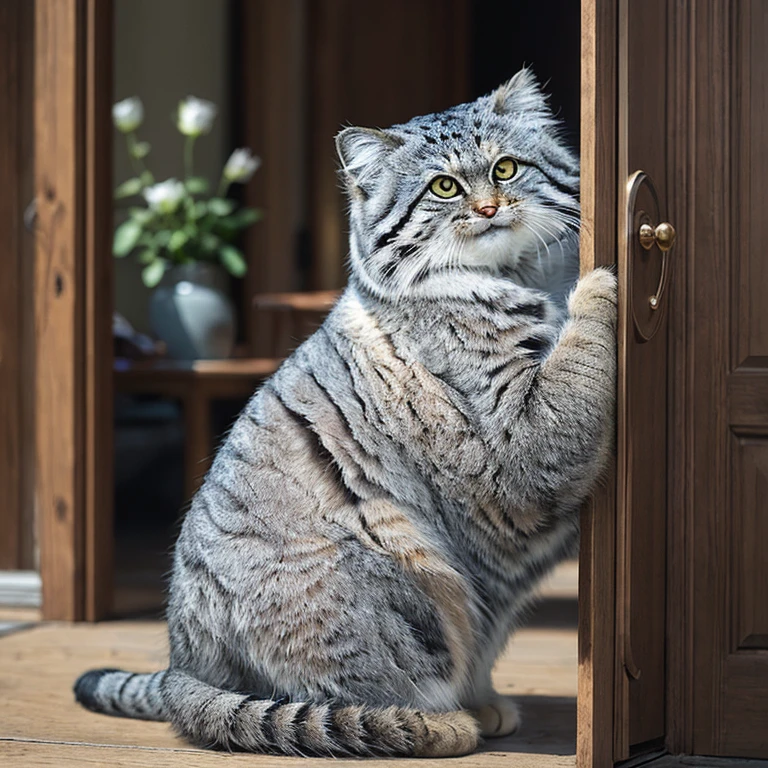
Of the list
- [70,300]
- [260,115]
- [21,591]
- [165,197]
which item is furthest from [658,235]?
[260,115]

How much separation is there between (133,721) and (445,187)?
1223 mm

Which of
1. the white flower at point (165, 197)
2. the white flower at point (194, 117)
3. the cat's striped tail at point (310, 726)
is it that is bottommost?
the cat's striped tail at point (310, 726)

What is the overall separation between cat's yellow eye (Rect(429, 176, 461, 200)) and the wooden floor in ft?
3.26

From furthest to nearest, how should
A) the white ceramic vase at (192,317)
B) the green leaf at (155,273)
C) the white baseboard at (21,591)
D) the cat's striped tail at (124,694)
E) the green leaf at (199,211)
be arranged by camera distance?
the green leaf at (199,211) → the green leaf at (155,273) → the white ceramic vase at (192,317) → the white baseboard at (21,591) → the cat's striped tail at (124,694)

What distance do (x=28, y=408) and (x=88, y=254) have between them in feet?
1.90

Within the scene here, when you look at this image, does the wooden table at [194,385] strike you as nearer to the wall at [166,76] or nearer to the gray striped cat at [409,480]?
the wall at [166,76]

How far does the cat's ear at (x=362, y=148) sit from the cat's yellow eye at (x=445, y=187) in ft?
0.40

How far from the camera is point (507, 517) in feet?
6.34

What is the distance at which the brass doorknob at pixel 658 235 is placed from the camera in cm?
176

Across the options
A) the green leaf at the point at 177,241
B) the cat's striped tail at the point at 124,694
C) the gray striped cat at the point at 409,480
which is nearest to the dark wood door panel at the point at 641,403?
the gray striped cat at the point at 409,480

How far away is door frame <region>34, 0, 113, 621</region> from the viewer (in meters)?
3.16

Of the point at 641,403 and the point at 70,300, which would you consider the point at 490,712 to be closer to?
the point at 641,403

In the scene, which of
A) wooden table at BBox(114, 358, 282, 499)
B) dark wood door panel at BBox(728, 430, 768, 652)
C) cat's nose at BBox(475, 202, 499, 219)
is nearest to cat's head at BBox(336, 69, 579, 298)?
cat's nose at BBox(475, 202, 499, 219)

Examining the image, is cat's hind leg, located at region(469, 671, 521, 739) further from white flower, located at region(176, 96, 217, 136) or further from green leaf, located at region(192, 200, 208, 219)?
white flower, located at region(176, 96, 217, 136)
